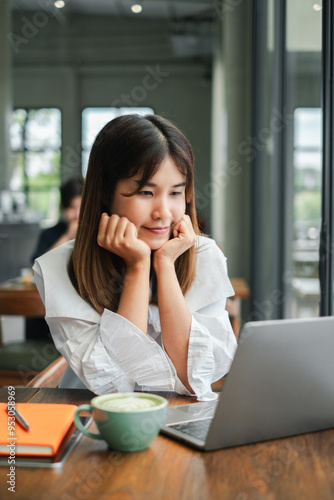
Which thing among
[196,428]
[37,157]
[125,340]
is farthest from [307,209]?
[37,157]

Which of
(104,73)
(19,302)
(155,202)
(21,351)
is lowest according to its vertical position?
(21,351)

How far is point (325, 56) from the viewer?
1.85 meters

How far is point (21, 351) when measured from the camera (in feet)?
8.49

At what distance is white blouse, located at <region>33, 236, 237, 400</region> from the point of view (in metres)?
1.14

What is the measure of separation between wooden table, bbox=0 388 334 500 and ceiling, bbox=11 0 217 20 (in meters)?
7.46

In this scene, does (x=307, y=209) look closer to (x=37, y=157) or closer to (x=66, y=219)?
(x=66, y=219)

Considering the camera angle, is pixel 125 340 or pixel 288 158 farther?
pixel 288 158

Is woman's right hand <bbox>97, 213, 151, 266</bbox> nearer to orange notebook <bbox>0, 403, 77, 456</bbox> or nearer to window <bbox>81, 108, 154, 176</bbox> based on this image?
orange notebook <bbox>0, 403, 77, 456</bbox>

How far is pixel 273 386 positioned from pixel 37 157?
28.5 ft

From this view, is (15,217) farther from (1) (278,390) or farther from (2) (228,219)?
(1) (278,390)

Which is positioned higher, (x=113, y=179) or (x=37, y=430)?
(x=113, y=179)

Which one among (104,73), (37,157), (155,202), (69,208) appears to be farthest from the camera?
(104,73)

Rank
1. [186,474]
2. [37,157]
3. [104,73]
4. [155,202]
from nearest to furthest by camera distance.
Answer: [186,474], [155,202], [37,157], [104,73]

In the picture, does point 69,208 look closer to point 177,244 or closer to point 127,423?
point 177,244
